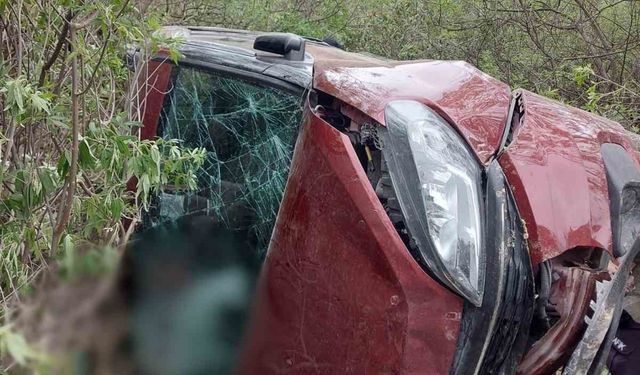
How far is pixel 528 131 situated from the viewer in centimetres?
274

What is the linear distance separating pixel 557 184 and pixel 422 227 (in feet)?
1.89

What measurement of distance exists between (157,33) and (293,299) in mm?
1184

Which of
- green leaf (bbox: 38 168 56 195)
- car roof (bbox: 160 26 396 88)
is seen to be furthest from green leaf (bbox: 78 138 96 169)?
car roof (bbox: 160 26 396 88)

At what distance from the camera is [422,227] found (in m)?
2.33

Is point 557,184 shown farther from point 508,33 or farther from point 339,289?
point 508,33

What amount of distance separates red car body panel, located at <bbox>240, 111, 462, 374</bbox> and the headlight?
0.25 ft

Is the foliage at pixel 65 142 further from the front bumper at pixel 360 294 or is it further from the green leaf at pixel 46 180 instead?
the front bumper at pixel 360 294

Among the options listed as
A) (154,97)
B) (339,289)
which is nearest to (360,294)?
(339,289)

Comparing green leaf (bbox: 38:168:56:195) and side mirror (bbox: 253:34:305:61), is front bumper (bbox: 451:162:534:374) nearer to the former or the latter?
side mirror (bbox: 253:34:305:61)

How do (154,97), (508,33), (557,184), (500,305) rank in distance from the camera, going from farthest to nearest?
(508,33)
(154,97)
(557,184)
(500,305)

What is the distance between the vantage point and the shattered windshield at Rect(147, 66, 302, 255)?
2818mm

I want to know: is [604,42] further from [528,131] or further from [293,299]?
[293,299]

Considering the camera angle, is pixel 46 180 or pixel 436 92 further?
pixel 436 92

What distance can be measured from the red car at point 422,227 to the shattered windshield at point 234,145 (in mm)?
11
